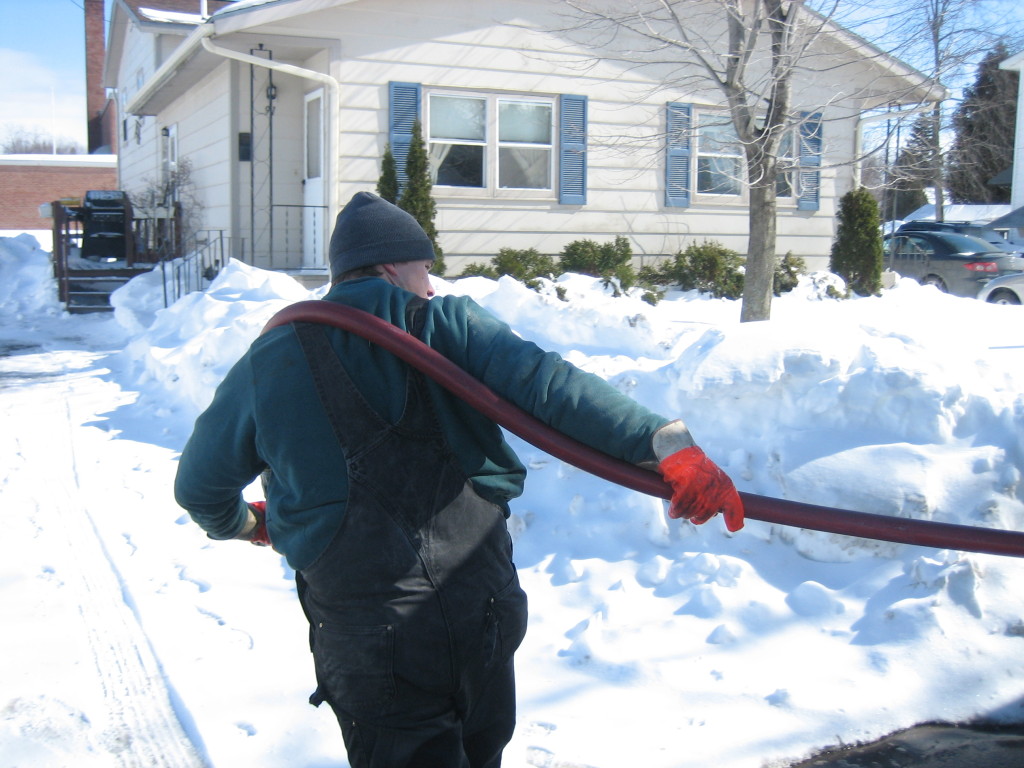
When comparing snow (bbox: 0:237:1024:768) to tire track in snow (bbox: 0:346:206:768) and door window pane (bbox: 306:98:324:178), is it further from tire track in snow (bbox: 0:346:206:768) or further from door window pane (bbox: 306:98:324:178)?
door window pane (bbox: 306:98:324:178)

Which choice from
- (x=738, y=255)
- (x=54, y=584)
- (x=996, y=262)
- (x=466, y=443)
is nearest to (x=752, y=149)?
(x=738, y=255)

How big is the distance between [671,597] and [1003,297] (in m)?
13.2

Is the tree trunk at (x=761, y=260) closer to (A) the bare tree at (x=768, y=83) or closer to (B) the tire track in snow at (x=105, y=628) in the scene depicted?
(A) the bare tree at (x=768, y=83)

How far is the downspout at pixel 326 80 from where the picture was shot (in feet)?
38.1

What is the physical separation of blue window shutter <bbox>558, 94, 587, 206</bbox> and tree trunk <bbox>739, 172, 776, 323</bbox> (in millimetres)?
4443

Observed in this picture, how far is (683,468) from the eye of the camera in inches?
69.7

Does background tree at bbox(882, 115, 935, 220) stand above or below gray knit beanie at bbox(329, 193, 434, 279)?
above

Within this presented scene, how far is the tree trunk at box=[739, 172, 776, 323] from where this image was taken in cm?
927

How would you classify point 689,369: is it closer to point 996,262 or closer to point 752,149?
point 752,149

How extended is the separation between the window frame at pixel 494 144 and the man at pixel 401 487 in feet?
36.1

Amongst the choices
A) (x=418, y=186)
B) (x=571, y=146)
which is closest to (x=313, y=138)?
(x=418, y=186)

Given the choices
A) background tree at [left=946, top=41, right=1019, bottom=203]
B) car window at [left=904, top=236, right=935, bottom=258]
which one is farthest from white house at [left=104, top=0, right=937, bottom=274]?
background tree at [left=946, top=41, right=1019, bottom=203]

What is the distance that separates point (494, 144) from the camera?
13078 mm

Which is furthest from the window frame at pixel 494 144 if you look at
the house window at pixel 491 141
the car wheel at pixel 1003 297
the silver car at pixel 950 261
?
the silver car at pixel 950 261
